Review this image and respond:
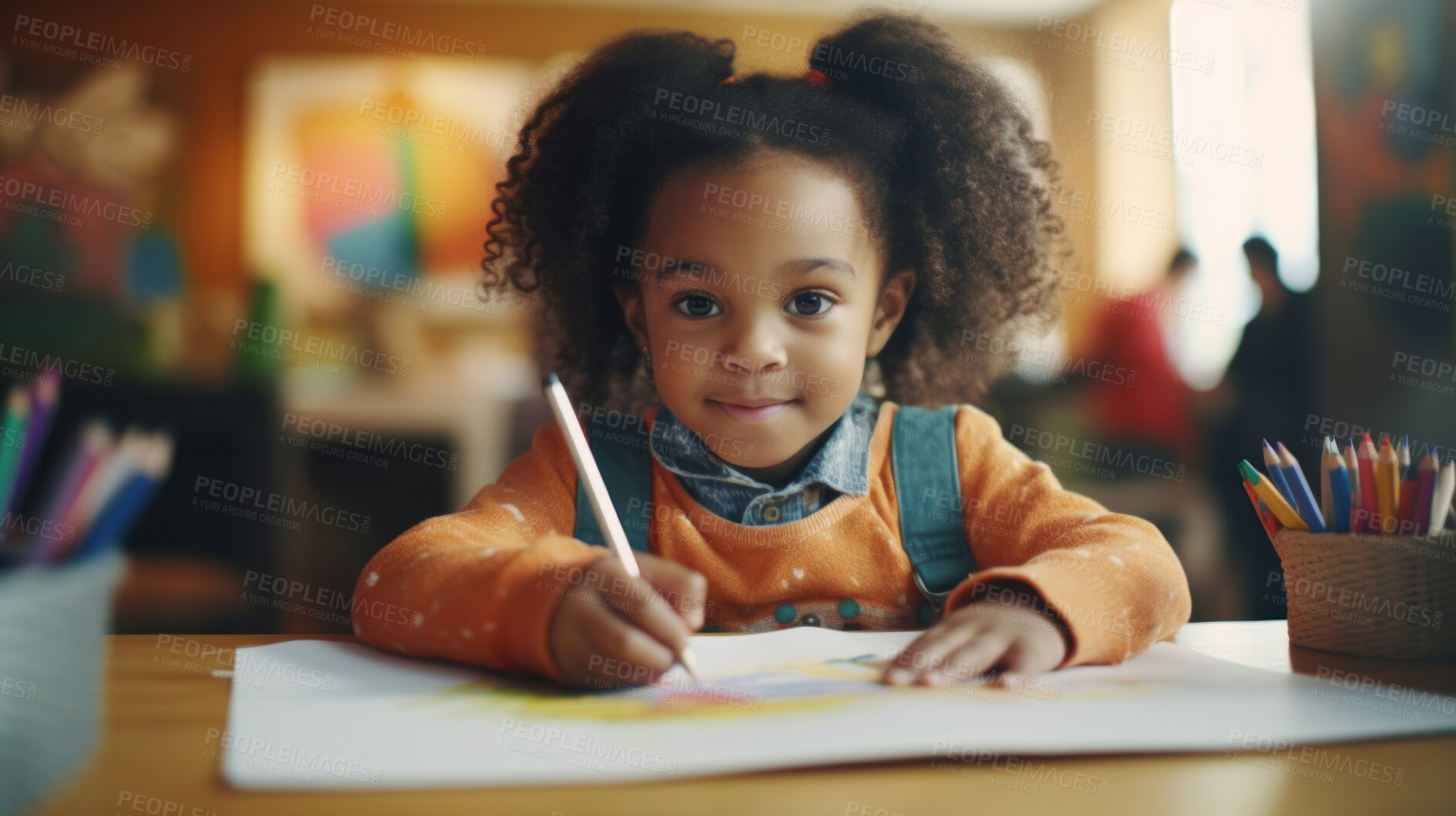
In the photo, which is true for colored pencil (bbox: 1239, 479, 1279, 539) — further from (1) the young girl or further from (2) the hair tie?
(2) the hair tie

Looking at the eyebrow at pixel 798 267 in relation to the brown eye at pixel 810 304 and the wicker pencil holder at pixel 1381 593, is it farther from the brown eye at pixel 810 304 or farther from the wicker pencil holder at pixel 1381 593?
the wicker pencil holder at pixel 1381 593

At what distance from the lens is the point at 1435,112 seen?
73.1 inches

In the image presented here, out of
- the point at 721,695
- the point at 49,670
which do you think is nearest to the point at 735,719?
the point at 721,695

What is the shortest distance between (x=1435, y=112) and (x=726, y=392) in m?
1.78

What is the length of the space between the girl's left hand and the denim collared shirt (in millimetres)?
240

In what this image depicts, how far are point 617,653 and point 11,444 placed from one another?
0.84 feet

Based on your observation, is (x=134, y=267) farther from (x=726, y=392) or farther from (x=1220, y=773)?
(x=1220, y=773)

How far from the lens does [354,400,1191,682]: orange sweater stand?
529 mm

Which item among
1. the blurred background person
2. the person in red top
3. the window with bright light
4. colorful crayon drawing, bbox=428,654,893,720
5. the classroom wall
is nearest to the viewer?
colorful crayon drawing, bbox=428,654,893,720

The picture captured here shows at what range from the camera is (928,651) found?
501mm

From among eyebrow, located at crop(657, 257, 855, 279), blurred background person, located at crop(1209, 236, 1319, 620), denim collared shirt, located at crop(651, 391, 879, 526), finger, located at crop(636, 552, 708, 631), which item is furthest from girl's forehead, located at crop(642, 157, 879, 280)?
blurred background person, located at crop(1209, 236, 1319, 620)

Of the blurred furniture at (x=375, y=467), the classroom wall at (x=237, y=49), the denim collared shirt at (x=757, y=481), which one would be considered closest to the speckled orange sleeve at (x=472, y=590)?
the denim collared shirt at (x=757, y=481)

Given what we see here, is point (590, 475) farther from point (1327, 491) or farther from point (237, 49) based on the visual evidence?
point (237, 49)

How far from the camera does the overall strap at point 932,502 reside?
759 millimetres
